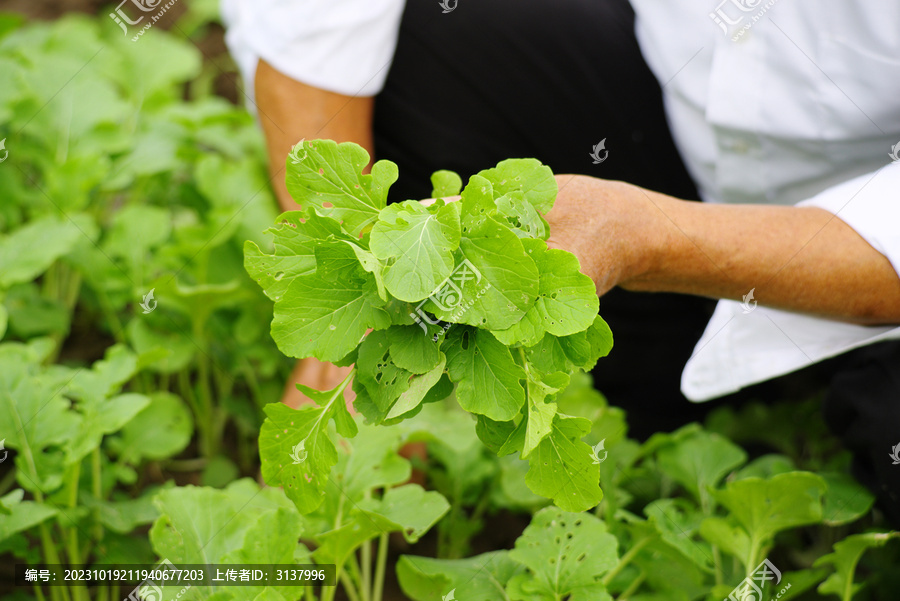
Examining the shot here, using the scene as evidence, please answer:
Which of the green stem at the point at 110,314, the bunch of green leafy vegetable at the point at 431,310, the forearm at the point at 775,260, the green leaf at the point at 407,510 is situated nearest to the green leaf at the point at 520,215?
the bunch of green leafy vegetable at the point at 431,310

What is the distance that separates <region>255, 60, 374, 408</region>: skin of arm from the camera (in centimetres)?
140

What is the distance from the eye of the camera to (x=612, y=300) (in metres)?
1.57

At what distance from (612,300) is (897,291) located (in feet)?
1.95

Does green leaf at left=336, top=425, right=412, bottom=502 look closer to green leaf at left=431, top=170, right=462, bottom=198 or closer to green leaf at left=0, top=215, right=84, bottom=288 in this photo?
green leaf at left=431, top=170, right=462, bottom=198

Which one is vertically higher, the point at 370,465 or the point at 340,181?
the point at 340,181

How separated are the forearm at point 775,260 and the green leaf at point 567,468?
0.30 m

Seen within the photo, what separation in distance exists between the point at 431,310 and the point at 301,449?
24 centimetres

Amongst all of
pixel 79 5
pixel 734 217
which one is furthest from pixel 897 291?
pixel 79 5

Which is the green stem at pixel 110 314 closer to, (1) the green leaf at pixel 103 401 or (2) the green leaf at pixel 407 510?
(1) the green leaf at pixel 103 401

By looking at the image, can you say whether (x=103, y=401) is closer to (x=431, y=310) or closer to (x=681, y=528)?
(x=431, y=310)

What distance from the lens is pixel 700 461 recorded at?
1275 millimetres

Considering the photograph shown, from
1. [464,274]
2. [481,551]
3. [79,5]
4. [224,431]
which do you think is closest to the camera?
[464,274]

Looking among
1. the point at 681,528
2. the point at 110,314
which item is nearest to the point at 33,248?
the point at 110,314

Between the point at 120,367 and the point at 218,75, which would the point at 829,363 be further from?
the point at 218,75
